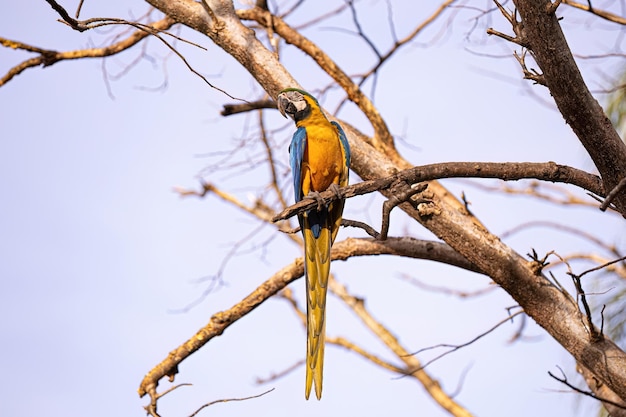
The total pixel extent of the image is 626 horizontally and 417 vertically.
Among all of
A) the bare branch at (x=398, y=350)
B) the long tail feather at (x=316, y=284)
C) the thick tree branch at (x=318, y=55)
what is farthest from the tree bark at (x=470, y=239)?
the bare branch at (x=398, y=350)

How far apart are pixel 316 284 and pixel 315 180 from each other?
0.41m

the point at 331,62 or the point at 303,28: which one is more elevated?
the point at 303,28

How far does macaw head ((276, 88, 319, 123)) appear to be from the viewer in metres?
2.78

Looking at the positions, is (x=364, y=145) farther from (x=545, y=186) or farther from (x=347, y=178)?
(x=545, y=186)

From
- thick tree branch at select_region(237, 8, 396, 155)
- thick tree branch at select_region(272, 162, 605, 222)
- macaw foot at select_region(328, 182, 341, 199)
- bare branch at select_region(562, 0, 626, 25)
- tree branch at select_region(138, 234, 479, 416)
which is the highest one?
thick tree branch at select_region(237, 8, 396, 155)

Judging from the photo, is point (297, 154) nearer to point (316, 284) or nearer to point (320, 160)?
point (320, 160)

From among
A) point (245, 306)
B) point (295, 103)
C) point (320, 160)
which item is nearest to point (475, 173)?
point (320, 160)

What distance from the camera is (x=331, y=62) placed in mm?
3900

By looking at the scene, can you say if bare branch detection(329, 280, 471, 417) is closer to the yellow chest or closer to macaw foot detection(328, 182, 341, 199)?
the yellow chest

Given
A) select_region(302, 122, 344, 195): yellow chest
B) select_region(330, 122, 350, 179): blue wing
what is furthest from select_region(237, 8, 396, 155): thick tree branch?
select_region(302, 122, 344, 195): yellow chest

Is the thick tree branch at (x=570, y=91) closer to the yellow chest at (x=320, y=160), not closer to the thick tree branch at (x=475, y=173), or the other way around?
the thick tree branch at (x=475, y=173)

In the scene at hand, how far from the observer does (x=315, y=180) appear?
2703 mm

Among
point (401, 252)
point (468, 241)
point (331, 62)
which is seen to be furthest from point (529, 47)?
point (331, 62)

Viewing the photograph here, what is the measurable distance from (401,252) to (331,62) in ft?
4.22
